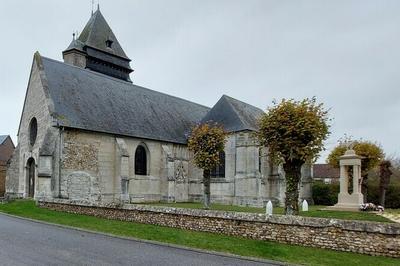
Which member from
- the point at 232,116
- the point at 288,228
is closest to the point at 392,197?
the point at 232,116

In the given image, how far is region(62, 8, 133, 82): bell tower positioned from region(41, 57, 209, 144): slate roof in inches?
278

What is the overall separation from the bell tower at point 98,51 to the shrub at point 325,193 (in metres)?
23.5

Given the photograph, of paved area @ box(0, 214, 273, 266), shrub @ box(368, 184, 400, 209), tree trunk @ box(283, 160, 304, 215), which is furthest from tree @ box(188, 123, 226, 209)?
shrub @ box(368, 184, 400, 209)

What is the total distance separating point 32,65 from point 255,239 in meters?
21.1

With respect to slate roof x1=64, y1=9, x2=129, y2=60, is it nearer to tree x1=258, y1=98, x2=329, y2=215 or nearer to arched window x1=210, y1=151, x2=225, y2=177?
arched window x1=210, y1=151, x2=225, y2=177

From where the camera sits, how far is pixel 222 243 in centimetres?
1072

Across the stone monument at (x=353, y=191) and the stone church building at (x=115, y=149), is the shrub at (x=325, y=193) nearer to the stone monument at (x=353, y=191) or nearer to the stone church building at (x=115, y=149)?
the stone church building at (x=115, y=149)

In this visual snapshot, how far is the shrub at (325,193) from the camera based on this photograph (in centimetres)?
3250

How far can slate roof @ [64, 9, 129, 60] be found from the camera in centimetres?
3623

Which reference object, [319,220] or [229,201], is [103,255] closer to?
[319,220]

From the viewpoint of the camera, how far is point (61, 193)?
21406 mm

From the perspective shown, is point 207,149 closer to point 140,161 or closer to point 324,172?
point 140,161

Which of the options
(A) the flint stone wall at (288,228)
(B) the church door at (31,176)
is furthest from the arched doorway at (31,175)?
(A) the flint stone wall at (288,228)

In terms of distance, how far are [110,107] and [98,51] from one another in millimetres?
12557
